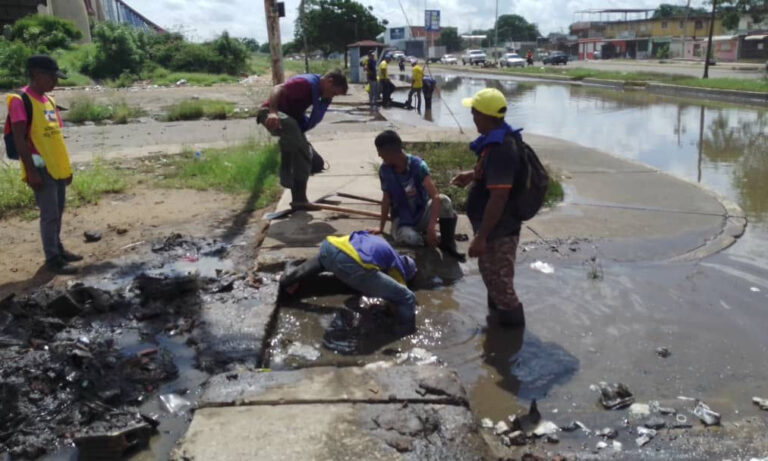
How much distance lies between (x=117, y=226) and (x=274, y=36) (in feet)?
18.2

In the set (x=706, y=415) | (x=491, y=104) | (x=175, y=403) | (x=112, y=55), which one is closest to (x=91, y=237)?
(x=175, y=403)

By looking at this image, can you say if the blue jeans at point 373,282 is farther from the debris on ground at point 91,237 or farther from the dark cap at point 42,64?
the debris on ground at point 91,237

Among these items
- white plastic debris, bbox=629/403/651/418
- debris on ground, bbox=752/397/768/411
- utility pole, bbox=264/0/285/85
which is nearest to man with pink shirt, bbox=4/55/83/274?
white plastic debris, bbox=629/403/651/418

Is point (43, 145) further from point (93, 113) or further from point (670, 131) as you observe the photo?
point (670, 131)

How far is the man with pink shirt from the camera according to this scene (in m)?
4.96

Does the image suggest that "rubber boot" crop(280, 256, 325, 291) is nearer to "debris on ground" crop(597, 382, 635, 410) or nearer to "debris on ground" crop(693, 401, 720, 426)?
"debris on ground" crop(597, 382, 635, 410)

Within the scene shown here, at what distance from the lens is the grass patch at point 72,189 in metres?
7.09

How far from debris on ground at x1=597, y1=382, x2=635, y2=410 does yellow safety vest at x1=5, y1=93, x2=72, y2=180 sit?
451 cm

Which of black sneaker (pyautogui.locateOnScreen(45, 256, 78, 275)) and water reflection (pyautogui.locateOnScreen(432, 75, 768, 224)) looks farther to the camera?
water reflection (pyautogui.locateOnScreen(432, 75, 768, 224))

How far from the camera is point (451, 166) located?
29.1 ft

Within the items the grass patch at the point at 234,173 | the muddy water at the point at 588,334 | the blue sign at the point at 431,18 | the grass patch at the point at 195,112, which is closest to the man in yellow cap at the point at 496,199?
the muddy water at the point at 588,334

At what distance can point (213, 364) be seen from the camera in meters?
3.65

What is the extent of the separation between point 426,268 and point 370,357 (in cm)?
152

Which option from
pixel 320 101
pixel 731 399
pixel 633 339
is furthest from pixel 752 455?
pixel 320 101
